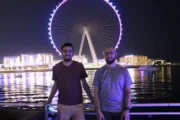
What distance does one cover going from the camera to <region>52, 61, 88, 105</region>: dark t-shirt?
11.1 ft

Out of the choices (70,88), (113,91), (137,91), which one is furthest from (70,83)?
(137,91)

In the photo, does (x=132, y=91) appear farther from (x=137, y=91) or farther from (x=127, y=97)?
(x=127, y=97)

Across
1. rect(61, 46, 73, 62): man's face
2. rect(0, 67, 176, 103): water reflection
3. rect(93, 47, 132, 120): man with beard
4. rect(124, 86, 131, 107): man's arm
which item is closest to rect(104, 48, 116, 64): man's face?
rect(93, 47, 132, 120): man with beard

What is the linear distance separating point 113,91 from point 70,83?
1.80 feet

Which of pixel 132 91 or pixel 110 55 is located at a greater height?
pixel 110 55

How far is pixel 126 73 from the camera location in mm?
3086

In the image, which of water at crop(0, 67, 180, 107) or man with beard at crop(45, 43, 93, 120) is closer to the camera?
man with beard at crop(45, 43, 93, 120)

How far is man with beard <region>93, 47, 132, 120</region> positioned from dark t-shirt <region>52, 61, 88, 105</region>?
34 cm

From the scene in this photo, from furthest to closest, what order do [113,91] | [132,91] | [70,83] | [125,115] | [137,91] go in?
[137,91] < [132,91] < [70,83] < [113,91] < [125,115]

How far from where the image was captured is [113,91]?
3094 mm

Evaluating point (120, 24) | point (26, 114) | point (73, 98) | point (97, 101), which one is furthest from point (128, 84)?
point (120, 24)

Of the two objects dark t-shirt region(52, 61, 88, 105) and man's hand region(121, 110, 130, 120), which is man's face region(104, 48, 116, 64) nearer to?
dark t-shirt region(52, 61, 88, 105)

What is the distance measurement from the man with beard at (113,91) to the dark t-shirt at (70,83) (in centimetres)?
34

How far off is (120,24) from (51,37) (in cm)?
744
